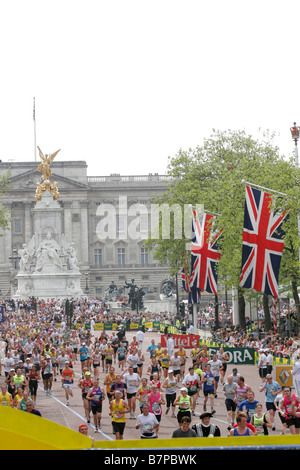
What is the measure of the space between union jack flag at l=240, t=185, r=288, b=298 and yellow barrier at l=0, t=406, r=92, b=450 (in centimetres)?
1868

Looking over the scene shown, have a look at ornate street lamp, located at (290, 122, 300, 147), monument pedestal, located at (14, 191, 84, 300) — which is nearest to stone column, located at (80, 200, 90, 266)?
monument pedestal, located at (14, 191, 84, 300)

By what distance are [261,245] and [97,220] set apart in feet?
325

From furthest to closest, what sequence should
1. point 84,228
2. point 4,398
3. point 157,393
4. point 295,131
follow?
point 84,228 → point 295,131 → point 4,398 → point 157,393

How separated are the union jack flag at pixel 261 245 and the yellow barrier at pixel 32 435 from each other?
18678 mm

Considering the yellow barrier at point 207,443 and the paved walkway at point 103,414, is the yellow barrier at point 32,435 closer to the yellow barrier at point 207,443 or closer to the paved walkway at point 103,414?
the yellow barrier at point 207,443

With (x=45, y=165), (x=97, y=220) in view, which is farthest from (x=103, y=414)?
(x=97, y=220)

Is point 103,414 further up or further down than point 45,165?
further down

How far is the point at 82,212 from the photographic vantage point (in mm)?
122625

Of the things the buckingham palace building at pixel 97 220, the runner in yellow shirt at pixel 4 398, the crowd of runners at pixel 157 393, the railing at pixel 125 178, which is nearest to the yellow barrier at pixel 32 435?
the crowd of runners at pixel 157 393

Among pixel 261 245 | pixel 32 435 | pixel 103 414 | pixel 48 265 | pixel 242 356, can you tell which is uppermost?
pixel 48 265

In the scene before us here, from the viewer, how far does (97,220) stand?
12438cm

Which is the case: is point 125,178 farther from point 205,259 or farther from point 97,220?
point 205,259
